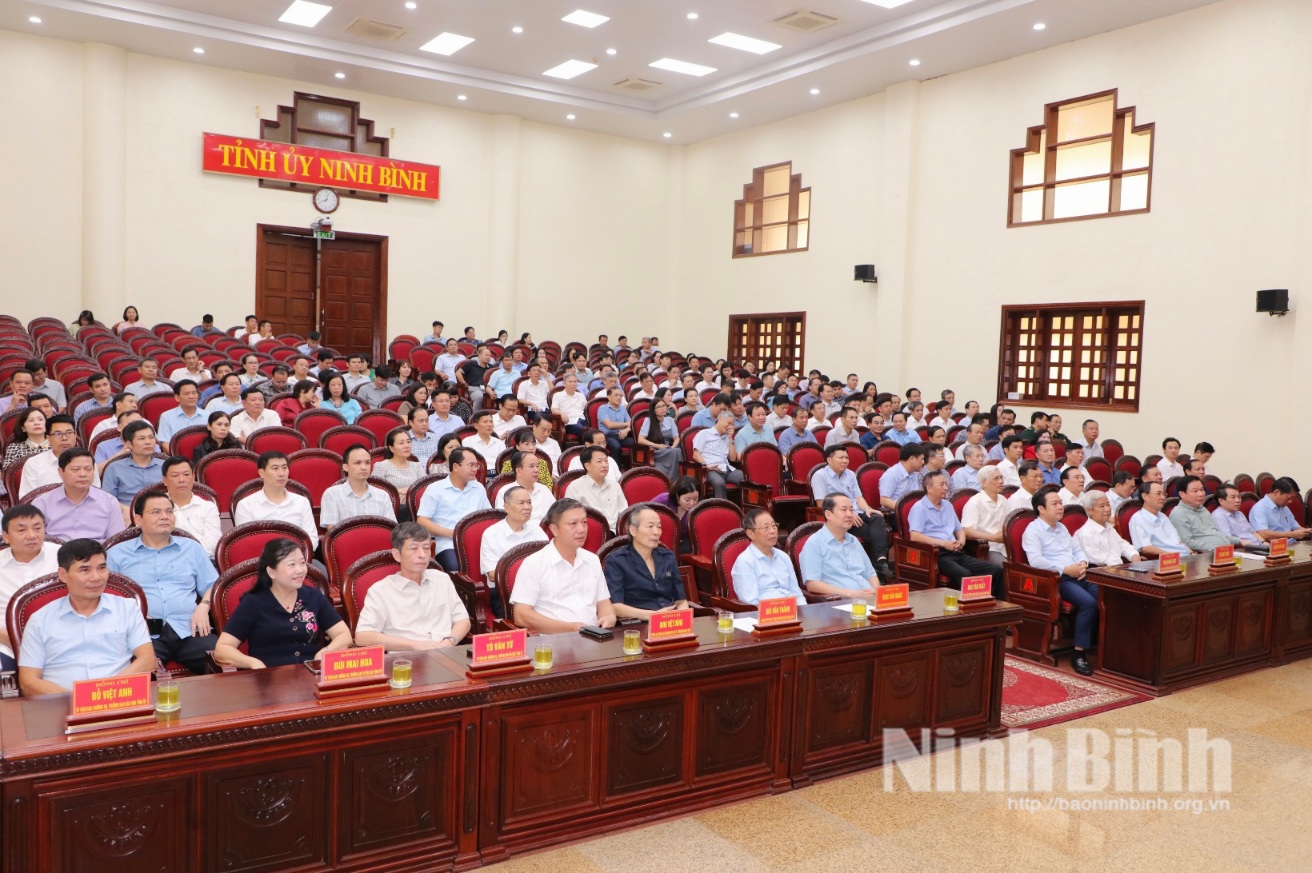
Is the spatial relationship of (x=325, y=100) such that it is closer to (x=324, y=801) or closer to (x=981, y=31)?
(x=981, y=31)

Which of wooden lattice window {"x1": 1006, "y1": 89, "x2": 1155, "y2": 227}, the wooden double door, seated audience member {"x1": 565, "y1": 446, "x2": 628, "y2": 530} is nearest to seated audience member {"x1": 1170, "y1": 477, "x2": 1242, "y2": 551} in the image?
seated audience member {"x1": 565, "y1": 446, "x2": 628, "y2": 530}

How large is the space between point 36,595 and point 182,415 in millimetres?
3442

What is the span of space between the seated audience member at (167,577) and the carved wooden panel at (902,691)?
245 cm

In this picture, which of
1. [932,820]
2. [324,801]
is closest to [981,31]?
[932,820]

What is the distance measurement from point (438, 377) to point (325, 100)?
6.34 meters

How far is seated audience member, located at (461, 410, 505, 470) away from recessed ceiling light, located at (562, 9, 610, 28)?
641 centimetres

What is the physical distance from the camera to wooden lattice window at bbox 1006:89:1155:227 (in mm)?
9914

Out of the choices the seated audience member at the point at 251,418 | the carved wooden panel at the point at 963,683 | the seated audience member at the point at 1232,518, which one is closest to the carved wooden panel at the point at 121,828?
the carved wooden panel at the point at 963,683

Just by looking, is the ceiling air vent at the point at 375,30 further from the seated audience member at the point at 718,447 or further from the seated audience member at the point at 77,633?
the seated audience member at the point at 77,633

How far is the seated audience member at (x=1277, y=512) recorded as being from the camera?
686 centimetres

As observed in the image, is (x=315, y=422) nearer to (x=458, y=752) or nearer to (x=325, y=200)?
(x=458, y=752)

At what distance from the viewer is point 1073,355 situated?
34.2 ft

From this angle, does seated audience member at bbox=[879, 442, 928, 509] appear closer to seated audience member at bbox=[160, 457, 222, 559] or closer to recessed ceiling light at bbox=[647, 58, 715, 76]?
seated audience member at bbox=[160, 457, 222, 559]

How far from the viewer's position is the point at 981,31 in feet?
33.2
